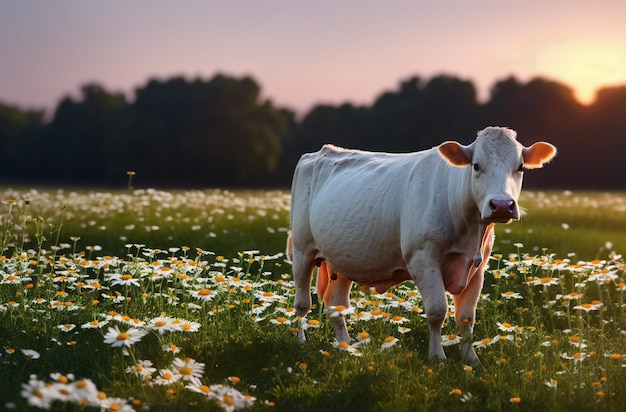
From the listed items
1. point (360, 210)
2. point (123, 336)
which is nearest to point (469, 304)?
point (360, 210)

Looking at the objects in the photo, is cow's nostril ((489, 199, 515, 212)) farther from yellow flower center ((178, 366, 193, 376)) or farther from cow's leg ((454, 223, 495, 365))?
yellow flower center ((178, 366, 193, 376))

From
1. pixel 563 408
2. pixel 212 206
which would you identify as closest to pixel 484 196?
pixel 563 408

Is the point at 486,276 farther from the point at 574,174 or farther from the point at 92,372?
the point at 574,174

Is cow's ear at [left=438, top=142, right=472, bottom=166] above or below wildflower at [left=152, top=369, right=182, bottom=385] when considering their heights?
above

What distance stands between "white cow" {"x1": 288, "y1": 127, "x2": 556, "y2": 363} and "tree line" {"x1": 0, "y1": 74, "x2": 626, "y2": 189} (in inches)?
1657

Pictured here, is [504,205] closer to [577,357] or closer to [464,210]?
[464,210]

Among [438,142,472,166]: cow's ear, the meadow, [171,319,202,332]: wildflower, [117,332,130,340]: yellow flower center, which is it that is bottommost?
the meadow

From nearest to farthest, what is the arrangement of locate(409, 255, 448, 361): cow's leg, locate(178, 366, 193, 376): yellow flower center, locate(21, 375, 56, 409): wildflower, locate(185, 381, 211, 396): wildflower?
locate(21, 375, 56, 409): wildflower → locate(185, 381, 211, 396): wildflower → locate(178, 366, 193, 376): yellow flower center → locate(409, 255, 448, 361): cow's leg

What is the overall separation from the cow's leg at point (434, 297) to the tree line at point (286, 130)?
43.3 metres

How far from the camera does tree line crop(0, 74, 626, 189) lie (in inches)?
2062

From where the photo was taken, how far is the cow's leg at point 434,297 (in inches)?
261

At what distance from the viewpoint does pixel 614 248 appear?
13.3 m

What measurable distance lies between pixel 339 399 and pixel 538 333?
2783 mm

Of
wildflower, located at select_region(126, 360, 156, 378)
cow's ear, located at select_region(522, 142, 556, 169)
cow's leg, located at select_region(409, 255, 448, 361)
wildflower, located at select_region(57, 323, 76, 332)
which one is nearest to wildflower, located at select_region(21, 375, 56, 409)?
wildflower, located at select_region(126, 360, 156, 378)
